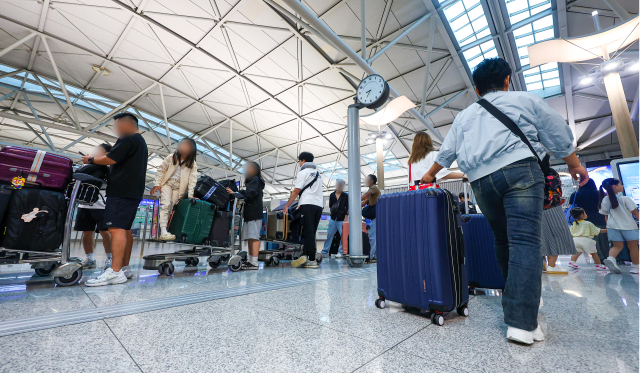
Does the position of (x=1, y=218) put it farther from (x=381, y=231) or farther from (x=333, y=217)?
(x=333, y=217)

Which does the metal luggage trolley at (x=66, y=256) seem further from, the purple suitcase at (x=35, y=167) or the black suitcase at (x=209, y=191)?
the black suitcase at (x=209, y=191)

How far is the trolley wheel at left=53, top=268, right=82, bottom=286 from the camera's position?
Answer: 2.47 metres

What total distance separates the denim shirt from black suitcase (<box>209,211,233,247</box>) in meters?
3.36

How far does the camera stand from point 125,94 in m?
14.5

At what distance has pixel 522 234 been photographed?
1352 mm

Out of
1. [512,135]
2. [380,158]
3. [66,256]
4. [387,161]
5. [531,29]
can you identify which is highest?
[531,29]

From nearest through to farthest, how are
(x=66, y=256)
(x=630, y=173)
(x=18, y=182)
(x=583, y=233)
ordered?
(x=630, y=173) → (x=18, y=182) → (x=66, y=256) → (x=583, y=233)

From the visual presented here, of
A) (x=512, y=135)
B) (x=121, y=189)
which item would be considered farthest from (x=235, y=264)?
(x=512, y=135)

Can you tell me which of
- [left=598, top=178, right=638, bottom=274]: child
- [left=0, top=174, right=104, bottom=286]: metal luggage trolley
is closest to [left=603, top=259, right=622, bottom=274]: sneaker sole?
[left=598, top=178, right=638, bottom=274]: child

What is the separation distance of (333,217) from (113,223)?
436cm

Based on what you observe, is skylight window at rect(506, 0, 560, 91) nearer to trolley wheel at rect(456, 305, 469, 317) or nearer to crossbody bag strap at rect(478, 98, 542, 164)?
crossbody bag strap at rect(478, 98, 542, 164)

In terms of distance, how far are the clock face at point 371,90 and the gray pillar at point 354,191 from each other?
0.77 ft

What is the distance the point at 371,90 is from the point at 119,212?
170 inches

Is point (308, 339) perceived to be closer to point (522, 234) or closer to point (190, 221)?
point (522, 234)
